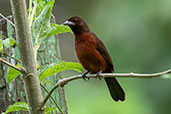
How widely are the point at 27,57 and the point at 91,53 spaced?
67.9 inches

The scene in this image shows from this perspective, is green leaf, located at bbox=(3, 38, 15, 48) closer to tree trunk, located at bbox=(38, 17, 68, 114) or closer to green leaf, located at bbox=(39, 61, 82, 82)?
green leaf, located at bbox=(39, 61, 82, 82)

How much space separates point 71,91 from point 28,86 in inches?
137

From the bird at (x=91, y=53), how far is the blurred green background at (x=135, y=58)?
1.07 metres

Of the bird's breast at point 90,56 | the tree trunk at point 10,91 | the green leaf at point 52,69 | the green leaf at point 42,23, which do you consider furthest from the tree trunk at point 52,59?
the green leaf at point 42,23

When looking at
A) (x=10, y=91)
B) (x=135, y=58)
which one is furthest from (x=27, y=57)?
(x=135, y=58)

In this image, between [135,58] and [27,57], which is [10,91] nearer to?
[27,57]

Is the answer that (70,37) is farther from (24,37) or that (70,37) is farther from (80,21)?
(24,37)

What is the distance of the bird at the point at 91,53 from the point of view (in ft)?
11.3

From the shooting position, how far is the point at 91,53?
3453mm

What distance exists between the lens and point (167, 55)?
4910mm

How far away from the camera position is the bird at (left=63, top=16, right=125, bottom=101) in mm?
3445

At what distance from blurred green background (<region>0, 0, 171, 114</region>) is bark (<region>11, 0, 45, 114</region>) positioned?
2921mm

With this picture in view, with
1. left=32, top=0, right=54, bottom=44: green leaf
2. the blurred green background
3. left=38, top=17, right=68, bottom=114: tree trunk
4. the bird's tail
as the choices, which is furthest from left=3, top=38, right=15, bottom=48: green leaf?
the blurred green background

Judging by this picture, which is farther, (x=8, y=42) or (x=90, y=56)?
(x=90, y=56)
